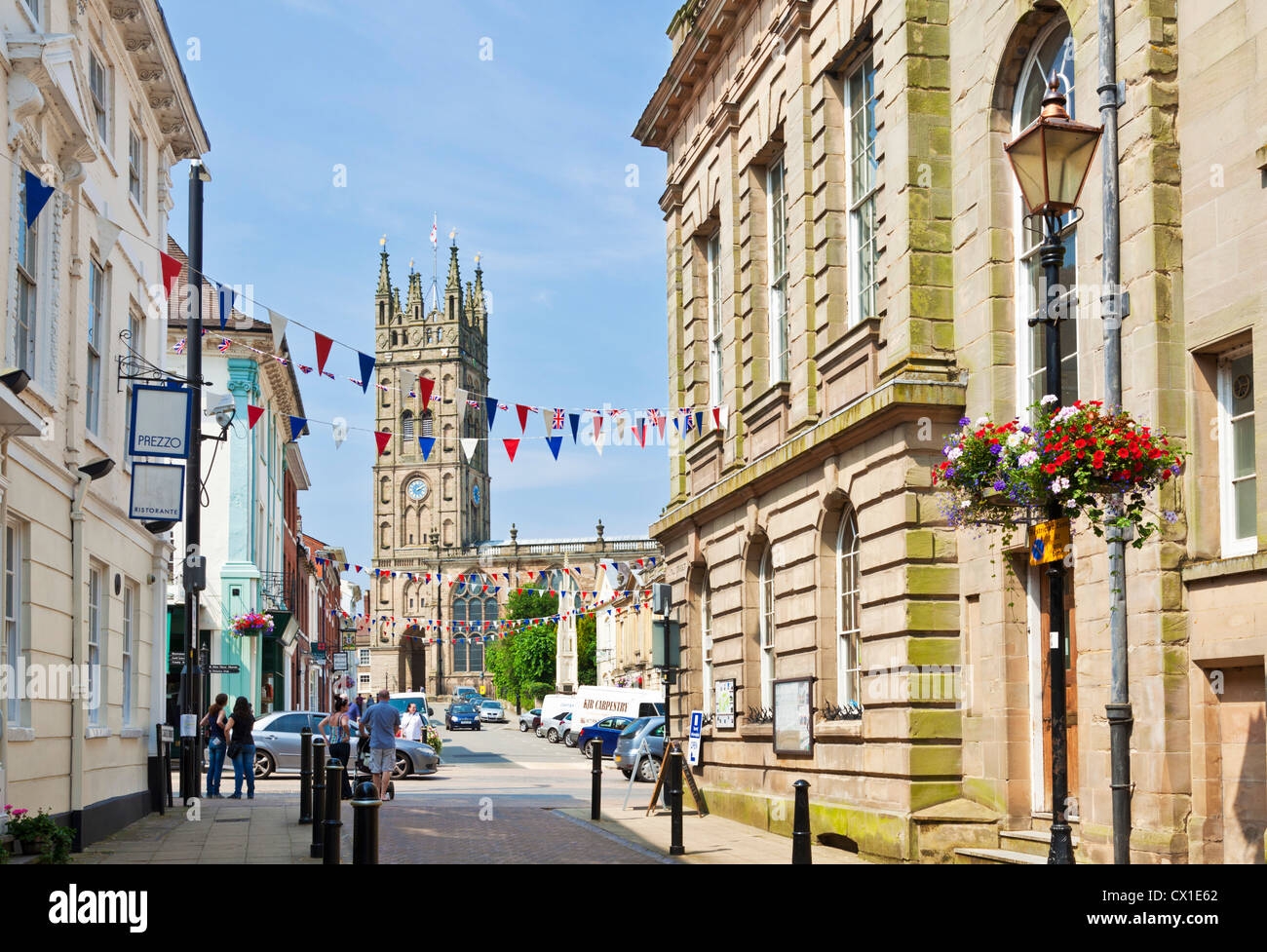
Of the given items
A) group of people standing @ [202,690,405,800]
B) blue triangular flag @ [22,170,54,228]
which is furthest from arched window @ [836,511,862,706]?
blue triangular flag @ [22,170,54,228]

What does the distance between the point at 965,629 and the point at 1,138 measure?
989 centimetres

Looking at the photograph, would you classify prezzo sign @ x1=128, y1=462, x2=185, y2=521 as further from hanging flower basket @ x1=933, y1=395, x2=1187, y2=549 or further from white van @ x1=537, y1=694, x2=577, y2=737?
white van @ x1=537, y1=694, x2=577, y2=737

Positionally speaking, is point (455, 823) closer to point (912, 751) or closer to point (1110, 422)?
point (912, 751)

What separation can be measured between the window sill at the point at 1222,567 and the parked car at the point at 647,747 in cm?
2168

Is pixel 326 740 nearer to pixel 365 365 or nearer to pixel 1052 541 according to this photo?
pixel 365 365

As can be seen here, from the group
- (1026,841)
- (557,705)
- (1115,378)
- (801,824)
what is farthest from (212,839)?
(557,705)

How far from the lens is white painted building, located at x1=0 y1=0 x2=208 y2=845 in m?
14.1

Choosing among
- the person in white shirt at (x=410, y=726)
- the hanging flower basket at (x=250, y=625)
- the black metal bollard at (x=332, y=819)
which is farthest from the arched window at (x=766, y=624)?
the hanging flower basket at (x=250, y=625)

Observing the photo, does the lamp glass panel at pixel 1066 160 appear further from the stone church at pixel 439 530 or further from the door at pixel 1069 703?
the stone church at pixel 439 530

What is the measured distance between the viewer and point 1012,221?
562 inches

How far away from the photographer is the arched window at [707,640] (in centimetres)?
2349

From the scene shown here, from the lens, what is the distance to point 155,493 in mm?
19188

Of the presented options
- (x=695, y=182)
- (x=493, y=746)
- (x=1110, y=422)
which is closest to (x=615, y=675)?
(x=493, y=746)

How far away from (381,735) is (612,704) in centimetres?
3163
